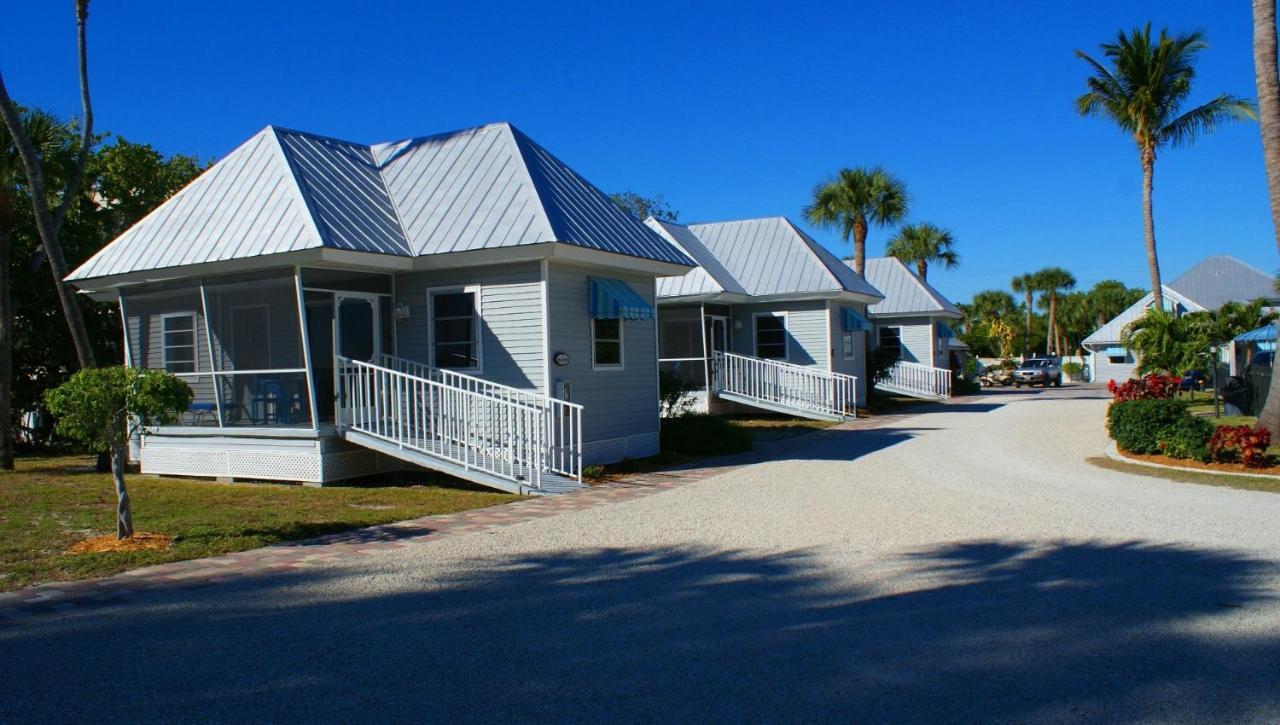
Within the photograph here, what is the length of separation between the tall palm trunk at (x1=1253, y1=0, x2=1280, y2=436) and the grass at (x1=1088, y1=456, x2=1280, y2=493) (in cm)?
314

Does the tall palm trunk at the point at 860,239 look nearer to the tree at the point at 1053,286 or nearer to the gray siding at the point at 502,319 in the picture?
the gray siding at the point at 502,319

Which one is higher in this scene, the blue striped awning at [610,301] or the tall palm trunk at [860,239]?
the tall palm trunk at [860,239]

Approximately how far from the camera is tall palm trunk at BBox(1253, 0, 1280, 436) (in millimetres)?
15555

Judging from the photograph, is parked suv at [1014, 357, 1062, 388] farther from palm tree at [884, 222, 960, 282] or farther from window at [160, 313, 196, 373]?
window at [160, 313, 196, 373]

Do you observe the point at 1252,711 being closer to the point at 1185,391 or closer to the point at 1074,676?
the point at 1074,676

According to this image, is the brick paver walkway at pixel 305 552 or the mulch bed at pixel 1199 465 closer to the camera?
the brick paver walkway at pixel 305 552

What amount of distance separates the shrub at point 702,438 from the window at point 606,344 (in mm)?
2432

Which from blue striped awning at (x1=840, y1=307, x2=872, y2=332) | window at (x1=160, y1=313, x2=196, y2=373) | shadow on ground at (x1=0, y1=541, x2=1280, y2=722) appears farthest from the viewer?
blue striped awning at (x1=840, y1=307, x2=872, y2=332)

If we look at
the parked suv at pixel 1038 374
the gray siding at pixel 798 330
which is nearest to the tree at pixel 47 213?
the gray siding at pixel 798 330

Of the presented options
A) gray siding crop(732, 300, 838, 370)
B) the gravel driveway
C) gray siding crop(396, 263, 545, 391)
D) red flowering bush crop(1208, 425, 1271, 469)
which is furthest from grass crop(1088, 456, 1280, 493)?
gray siding crop(732, 300, 838, 370)

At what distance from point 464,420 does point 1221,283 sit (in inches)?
1928

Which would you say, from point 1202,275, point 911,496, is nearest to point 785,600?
point 911,496

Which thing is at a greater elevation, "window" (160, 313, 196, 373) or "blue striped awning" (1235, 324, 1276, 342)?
"window" (160, 313, 196, 373)

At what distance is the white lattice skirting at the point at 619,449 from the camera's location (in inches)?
604
